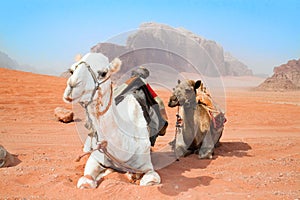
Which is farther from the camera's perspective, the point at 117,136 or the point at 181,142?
the point at 181,142

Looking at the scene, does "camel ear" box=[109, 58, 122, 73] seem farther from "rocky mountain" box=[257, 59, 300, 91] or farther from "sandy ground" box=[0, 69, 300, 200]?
"rocky mountain" box=[257, 59, 300, 91]

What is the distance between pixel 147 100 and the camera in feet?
17.7

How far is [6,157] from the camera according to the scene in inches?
230

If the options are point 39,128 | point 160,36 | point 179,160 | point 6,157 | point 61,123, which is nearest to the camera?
Answer: point 160,36

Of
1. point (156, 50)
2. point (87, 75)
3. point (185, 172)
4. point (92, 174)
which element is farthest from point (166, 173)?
point (87, 75)

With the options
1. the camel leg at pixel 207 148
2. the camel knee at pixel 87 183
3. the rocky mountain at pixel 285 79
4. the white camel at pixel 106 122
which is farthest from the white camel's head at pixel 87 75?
the rocky mountain at pixel 285 79

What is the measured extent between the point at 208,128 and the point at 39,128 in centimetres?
639

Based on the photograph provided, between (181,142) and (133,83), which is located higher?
A: (133,83)

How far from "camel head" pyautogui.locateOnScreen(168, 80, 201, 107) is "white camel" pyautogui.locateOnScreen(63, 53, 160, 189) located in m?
1.61

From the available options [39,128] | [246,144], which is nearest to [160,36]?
[246,144]

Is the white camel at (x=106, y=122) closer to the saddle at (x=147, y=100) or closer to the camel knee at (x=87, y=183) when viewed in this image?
the camel knee at (x=87, y=183)

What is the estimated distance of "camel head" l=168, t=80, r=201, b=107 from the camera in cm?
611

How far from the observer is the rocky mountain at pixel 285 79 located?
184ft

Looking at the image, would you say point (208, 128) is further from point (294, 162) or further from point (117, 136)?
point (117, 136)
